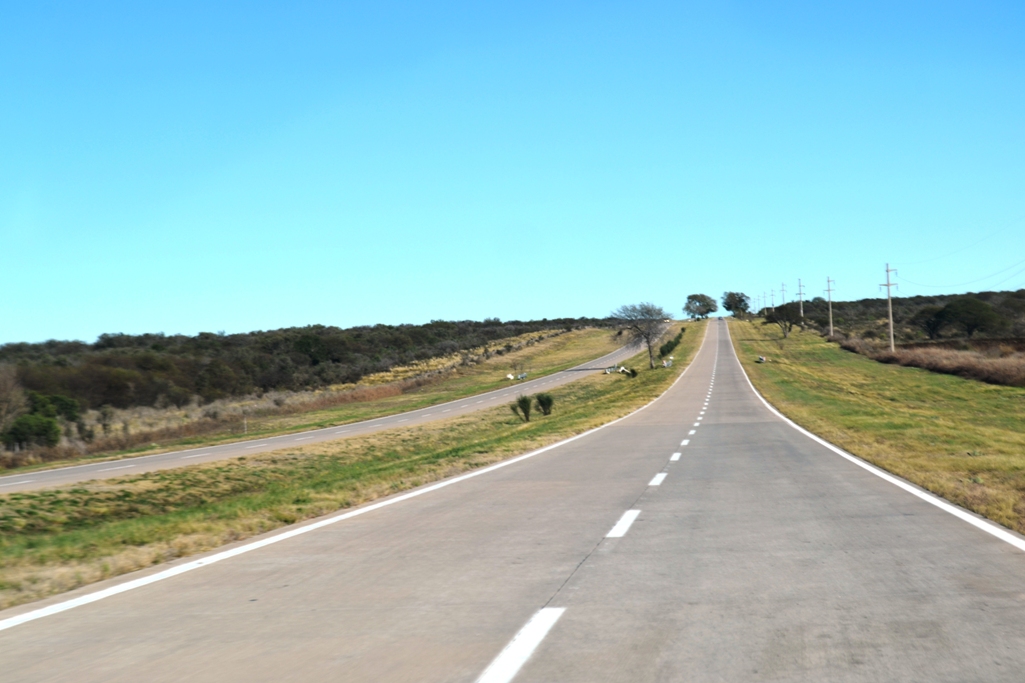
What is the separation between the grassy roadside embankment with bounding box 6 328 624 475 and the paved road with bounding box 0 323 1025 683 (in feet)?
83.6

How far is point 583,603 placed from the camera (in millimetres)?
6555

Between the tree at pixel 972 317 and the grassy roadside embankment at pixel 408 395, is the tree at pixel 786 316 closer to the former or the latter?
the tree at pixel 972 317

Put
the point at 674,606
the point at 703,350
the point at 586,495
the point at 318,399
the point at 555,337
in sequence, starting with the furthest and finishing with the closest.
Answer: the point at 555,337 < the point at 703,350 < the point at 318,399 < the point at 586,495 < the point at 674,606

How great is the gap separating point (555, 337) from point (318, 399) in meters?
73.9

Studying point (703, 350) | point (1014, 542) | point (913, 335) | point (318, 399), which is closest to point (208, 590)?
point (1014, 542)

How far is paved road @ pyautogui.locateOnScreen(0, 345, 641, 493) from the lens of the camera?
25516 mm

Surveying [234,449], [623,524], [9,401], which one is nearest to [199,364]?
[9,401]

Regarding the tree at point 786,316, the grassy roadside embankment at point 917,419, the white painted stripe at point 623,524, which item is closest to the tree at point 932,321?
the tree at point 786,316

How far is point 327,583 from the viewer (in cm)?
755

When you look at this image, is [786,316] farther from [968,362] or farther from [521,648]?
[521,648]

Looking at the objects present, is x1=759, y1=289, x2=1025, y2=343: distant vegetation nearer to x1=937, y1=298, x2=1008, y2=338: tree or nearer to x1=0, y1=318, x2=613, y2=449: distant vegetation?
x1=937, y1=298, x2=1008, y2=338: tree

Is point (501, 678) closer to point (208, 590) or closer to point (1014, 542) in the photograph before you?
point (208, 590)

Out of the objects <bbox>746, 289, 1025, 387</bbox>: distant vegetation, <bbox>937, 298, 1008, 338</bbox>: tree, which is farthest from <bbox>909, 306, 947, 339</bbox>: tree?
<bbox>937, 298, 1008, 338</bbox>: tree

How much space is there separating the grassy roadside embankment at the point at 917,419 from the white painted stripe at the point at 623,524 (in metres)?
3.81
